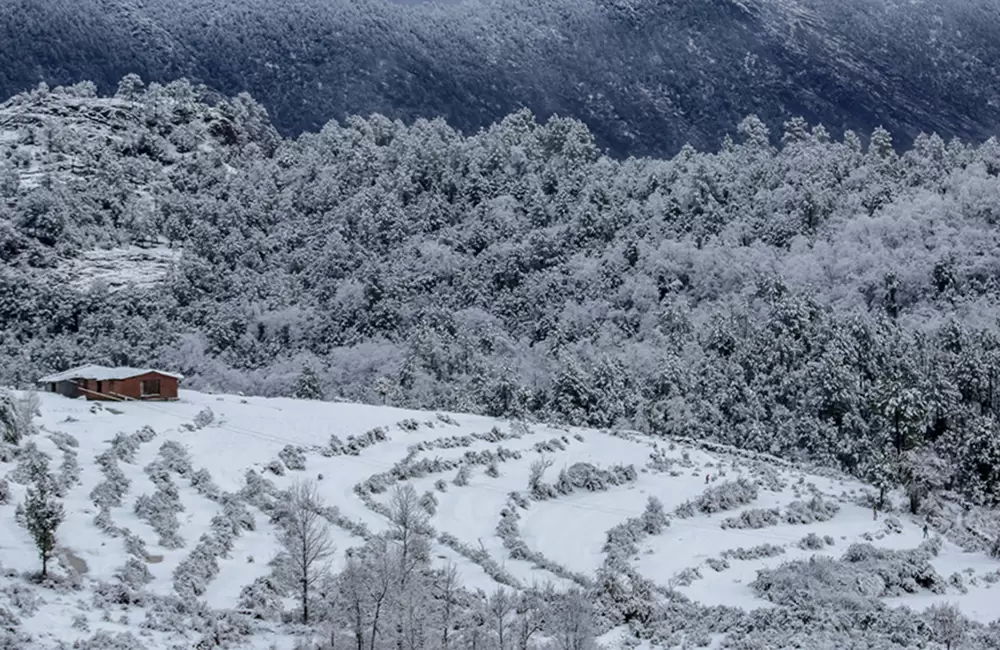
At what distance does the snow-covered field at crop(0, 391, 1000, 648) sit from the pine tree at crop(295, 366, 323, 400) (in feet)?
80.8

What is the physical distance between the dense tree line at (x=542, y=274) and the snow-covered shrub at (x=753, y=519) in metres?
14.9

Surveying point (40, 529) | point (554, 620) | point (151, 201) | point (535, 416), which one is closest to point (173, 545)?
point (40, 529)

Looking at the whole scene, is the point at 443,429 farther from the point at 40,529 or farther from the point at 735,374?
the point at 40,529

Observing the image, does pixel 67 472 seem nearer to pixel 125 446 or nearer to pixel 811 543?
pixel 125 446

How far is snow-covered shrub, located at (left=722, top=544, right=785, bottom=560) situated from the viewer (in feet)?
191

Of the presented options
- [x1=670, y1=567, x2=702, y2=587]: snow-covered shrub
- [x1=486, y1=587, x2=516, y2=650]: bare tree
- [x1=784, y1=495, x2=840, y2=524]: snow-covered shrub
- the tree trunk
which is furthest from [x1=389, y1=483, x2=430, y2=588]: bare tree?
[x1=784, y1=495, x2=840, y2=524]: snow-covered shrub

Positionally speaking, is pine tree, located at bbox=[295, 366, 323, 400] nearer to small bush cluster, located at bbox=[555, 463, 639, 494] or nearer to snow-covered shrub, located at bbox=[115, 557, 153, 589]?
small bush cluster, located at bbox=[555, 463, 639, 494]

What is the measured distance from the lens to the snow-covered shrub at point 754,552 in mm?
58125

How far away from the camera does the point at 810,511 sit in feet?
223

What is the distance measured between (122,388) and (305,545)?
36.8 metres

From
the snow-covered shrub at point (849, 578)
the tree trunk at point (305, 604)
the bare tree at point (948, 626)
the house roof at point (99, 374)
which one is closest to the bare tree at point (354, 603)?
the tree trunk at point (305, 604)

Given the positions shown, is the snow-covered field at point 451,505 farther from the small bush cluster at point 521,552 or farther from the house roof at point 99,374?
the house roof at point 99,374

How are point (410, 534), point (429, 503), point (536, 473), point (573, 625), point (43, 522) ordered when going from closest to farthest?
point (573, 625) < point (43, 522) < point (410, 534) < point (429, 503) < point (536, 473)

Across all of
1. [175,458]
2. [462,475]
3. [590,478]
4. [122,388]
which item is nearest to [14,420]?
[175,458]
